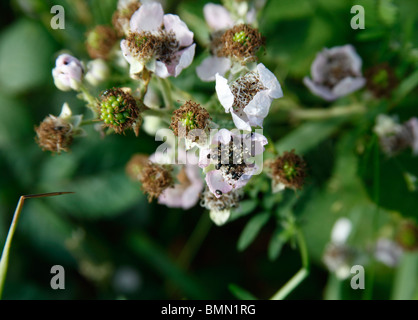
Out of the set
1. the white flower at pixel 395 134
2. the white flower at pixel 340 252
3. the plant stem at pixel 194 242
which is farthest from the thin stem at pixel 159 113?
the white flower at pixel 340 252

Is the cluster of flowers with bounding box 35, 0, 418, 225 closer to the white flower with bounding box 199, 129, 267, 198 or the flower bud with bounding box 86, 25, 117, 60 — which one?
the white flower with bounding box 199, 129, 267, 198

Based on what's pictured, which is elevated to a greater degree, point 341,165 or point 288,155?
point 341,165

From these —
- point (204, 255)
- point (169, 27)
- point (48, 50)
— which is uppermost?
point (48, 50)

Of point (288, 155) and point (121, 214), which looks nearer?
point (288, 155)

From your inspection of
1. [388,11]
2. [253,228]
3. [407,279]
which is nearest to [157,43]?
[253,228]

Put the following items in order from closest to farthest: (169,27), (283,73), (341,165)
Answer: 1. (169,27)
2. (341,165)
3. (283,73)

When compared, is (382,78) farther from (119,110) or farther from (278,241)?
(119,110)

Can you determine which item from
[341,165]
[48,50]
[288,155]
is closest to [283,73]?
[341,165]
